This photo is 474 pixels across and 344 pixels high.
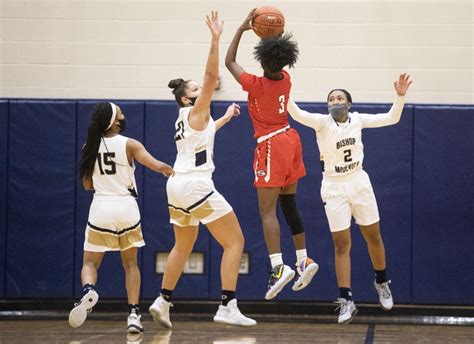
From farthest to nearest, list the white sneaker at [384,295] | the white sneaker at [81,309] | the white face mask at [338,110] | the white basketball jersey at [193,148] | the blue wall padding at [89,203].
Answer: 1. the blue wall padding at [89,203]
2. the white sneaker at [384,295]
3. the white face mask at [338,110]
4. the white sneaker at [81,309]
5. the white basketball jersey at [193,148]

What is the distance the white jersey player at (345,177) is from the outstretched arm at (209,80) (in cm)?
97

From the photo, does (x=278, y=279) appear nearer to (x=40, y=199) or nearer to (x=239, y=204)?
(x=239, y=204)

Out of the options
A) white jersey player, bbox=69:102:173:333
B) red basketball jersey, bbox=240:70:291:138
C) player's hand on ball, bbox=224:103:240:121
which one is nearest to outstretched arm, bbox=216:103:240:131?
player's hand on ball, bbox=224:103:240:121

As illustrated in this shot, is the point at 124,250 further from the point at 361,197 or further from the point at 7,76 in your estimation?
the point at 7,76

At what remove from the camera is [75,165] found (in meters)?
11.5

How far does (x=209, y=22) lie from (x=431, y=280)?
4776mm

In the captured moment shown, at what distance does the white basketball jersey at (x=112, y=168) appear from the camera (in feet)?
29.0

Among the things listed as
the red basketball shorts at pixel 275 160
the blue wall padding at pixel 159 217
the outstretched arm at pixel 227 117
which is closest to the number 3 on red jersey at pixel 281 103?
the red basketball shorts at pixel 275 160

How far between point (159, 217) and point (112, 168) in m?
2.71

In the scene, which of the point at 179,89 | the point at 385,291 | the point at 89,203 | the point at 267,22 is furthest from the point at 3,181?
the point at 385,291

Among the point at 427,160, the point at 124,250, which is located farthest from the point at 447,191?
the point at 124,250

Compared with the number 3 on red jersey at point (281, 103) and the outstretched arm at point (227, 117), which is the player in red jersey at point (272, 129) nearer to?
the number 3 on red jersey at point (281, 103)

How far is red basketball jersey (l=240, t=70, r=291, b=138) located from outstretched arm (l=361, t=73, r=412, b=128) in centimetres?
111

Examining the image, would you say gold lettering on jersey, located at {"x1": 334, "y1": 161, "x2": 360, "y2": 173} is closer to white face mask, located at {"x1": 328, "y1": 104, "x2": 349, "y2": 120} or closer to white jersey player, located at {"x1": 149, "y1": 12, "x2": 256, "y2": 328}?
white face mask, located at {"x1": 328, "y1": 104, "x2": 349, "y2": 120}
